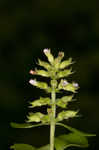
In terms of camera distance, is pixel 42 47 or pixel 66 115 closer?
pixel 66 115

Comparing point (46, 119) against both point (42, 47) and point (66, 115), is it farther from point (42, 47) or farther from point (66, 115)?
point (42, 47)

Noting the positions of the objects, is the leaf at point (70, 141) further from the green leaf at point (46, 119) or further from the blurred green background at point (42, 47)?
the blurred green background at point (42, 47)

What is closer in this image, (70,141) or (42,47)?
(70,141)

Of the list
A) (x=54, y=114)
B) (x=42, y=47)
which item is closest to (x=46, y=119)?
(x=54, y=114)

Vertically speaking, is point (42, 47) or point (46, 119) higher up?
point (42, 47)

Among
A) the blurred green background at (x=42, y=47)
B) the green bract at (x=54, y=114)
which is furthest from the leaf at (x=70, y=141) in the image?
the blurred green background at (x=42, y=47)

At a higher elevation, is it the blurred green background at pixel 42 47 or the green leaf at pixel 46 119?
the blurred green background at pixel 42 47

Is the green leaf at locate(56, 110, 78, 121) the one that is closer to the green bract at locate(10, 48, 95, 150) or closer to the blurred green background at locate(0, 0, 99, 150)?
the green bract at locate(10, 48, 95, 150)

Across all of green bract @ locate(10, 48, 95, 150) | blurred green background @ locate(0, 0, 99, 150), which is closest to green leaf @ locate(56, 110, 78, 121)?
green bract @ locate(10, 48, 95, 150)

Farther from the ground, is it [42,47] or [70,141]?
[42,47]
